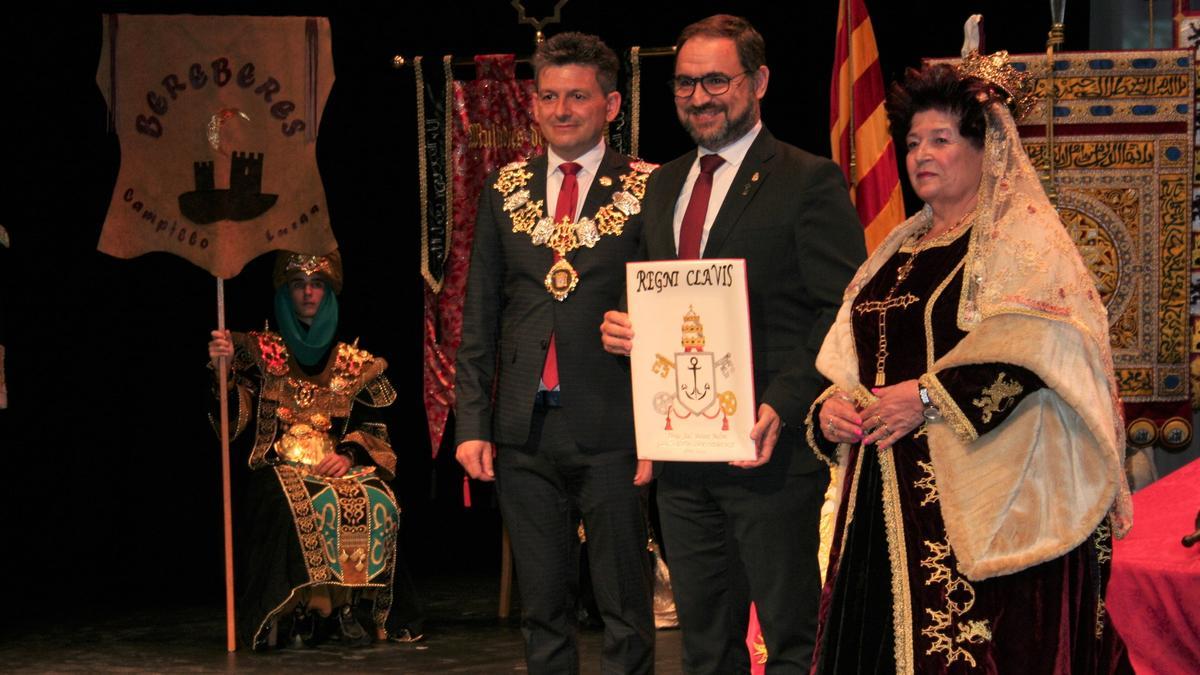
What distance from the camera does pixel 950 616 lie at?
2.51m

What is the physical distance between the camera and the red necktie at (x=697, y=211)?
2.82 m

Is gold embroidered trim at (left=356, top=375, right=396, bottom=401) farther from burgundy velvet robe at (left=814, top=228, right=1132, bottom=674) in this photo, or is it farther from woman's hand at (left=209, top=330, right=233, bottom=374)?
burgundy velvet robe at (left=814, top=228, right=1132, bottom=674)

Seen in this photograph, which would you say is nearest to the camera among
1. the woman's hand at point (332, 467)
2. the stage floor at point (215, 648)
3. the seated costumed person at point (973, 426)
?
the seated costumed person at point (973, 426)

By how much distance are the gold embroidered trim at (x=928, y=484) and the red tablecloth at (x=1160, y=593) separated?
3.88 feet

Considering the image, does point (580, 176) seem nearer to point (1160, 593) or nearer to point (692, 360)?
point (692, 360)

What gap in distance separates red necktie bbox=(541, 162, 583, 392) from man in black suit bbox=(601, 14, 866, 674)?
0.90 ft

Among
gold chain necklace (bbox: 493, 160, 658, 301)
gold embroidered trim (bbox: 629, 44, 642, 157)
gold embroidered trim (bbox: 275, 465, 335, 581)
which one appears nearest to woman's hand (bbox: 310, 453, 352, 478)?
gold embroidered trim (bbox: 275, 465, 335, 581)

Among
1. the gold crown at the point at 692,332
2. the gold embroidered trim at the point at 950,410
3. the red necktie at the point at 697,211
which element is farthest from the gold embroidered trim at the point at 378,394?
the gold embroidered trim at the point at 950,410

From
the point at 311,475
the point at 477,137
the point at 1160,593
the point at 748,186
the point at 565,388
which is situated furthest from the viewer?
the point at 477,137

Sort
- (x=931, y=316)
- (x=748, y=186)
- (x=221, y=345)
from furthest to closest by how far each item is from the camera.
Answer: (x=221, y=345)
(x=748, y=186)
(x=931, y=316)

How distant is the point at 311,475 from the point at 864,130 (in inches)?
81.7

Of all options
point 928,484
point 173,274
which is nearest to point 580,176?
point 928,484

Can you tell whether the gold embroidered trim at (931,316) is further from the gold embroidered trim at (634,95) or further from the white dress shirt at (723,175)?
the gold embroidered trim at (634,95)

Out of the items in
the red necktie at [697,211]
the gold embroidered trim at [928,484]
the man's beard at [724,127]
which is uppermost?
the man's beard at [724,127]
